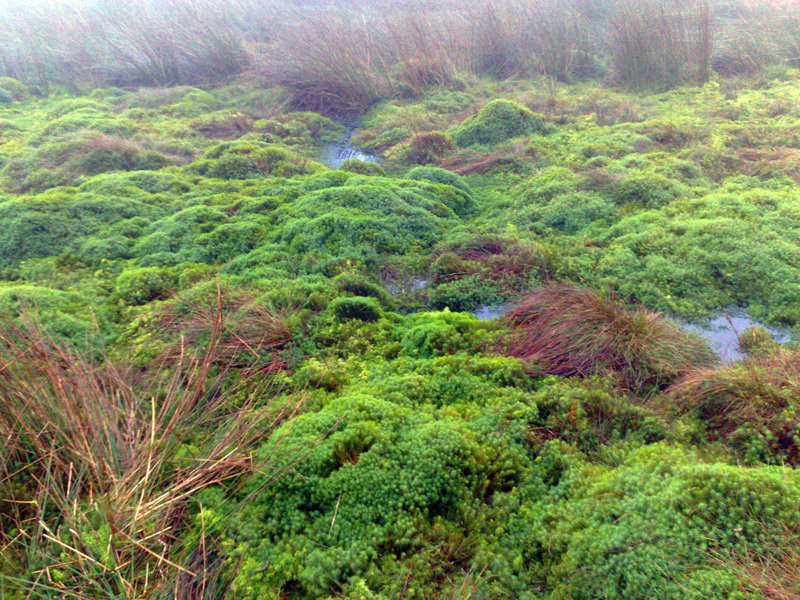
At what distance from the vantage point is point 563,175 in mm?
7008

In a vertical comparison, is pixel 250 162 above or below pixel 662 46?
above

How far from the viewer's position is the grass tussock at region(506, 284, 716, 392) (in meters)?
3.58

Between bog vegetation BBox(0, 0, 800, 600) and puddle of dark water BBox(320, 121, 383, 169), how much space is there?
0.22 m

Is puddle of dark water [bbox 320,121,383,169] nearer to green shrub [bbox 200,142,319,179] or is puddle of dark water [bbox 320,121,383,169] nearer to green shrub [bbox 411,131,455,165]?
green shrub [bbox 411,131,455,165]

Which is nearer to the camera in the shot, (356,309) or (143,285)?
(356,309)

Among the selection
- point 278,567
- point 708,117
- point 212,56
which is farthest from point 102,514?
point 212,56

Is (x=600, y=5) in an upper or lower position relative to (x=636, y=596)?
upper

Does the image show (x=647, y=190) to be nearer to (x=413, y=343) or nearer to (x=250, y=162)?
(x=413, y=343)

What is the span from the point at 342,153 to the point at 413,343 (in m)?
6.52

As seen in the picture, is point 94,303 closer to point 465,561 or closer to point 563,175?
point 465,561

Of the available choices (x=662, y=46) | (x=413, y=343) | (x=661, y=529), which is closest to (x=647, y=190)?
(x=413, y=343)

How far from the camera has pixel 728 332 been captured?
4.23 meters

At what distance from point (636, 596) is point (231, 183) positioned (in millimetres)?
7190

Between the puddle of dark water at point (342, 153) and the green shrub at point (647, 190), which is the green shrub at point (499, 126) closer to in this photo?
the puddle of dark water at point (342, 153)
